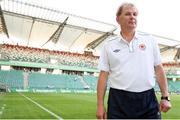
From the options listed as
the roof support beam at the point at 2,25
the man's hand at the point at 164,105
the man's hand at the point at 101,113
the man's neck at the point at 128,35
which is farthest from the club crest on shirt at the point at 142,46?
the roof support beam at the point at 2,25

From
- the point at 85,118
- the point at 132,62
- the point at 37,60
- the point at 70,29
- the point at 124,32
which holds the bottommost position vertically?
the point at 85,118

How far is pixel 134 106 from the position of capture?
4.06 metres

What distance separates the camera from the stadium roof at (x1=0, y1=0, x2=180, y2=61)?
54.9 meters

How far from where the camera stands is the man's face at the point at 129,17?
4188 millimetres

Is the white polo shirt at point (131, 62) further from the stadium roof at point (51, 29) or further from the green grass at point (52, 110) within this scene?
the stadium roof at point (51, 29)

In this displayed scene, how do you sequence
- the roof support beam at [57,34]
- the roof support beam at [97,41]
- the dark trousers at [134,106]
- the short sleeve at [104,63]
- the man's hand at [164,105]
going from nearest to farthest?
the dark trousers at [134,106]
the man's hand at [164,105]
the short sleeve at [104,63]
the roof support beam at [57,34]
the roof support beam at [97,41]

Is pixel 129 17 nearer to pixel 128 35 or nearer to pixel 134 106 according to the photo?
pixel 128 35

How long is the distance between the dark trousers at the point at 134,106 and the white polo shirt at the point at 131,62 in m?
0.06

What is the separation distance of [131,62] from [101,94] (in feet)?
1.56

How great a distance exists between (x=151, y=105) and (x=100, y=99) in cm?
55

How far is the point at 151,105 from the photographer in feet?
13.5

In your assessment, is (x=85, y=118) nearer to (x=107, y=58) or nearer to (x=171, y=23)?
(x=107, y=58)

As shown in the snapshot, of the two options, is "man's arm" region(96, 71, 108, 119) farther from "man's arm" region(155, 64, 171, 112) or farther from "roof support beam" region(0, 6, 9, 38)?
"roof support beam" region(0, 6, 9, 38)

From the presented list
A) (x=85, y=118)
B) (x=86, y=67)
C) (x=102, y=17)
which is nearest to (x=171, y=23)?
(x=102, y=17)
